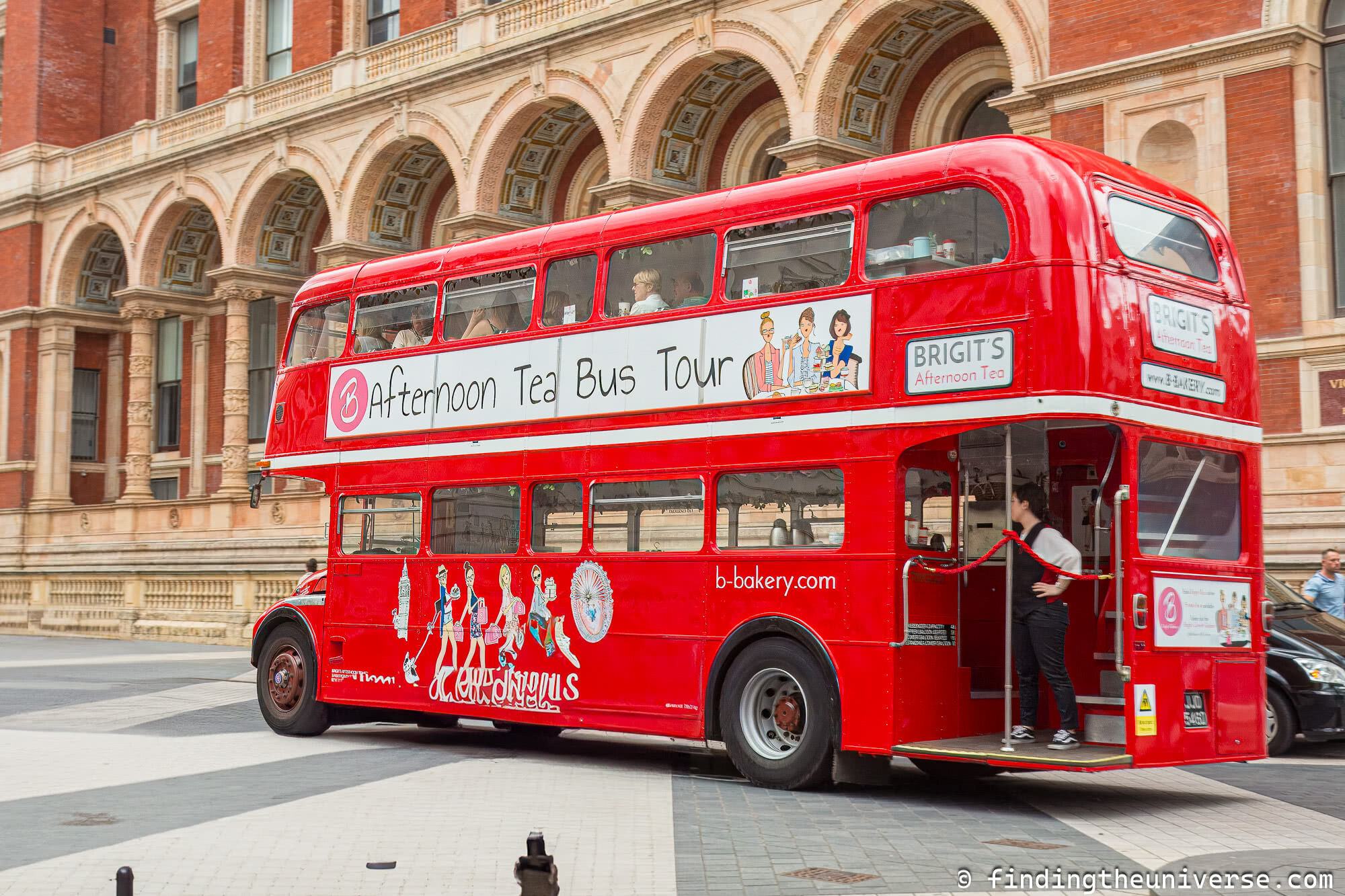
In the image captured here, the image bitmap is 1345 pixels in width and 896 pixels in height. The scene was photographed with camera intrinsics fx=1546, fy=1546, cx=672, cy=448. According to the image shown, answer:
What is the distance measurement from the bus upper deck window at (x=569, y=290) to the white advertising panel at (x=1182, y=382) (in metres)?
4.53

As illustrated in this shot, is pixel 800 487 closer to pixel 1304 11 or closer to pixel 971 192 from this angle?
pixel 971 192

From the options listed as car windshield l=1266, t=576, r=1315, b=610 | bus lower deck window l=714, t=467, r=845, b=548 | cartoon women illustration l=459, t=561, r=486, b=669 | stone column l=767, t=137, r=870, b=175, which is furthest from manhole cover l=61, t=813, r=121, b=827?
stone column l=767, t=137, r=870, b=175

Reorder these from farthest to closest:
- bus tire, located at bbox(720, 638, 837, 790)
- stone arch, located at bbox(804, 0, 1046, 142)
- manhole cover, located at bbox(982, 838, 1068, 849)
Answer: stone arch, located at bbox(804, 0, 1046, 142), bus tire, located at bbox(720, 638, 837, 790), manhole cover, located at bbox(982, 838, 1068, 849)

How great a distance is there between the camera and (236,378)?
113ft

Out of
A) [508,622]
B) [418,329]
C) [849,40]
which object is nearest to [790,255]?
[508,622]

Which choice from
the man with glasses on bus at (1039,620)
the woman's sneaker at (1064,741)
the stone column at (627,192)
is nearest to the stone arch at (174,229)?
the stone column at (627,192)

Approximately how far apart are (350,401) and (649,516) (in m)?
3.92

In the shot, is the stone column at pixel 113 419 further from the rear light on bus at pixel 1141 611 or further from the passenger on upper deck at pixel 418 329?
the rear light on bus at pixel 1141 611

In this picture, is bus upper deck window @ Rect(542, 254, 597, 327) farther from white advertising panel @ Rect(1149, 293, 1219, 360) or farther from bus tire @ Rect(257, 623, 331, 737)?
white advertising panel @ Rect(1149, 293, 1219, 360)

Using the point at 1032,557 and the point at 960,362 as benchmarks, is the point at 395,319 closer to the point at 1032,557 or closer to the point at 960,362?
the point at 960,362

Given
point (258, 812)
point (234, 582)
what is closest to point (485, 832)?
point (258, 812)

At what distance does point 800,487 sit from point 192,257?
30216 mm

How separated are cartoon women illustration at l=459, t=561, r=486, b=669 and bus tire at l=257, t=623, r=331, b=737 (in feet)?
6.71

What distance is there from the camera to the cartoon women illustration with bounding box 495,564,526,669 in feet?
41.7
